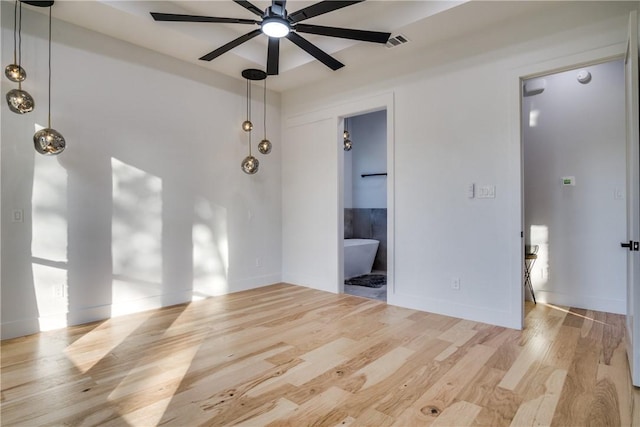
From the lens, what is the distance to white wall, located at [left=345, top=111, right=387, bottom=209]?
6480mm

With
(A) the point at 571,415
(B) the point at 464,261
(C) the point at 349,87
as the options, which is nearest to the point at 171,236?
(C) the point at 349,87

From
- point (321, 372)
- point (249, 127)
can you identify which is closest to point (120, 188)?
point (249, 127)

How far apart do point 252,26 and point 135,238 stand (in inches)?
101

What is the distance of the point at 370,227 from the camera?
21.7 ft

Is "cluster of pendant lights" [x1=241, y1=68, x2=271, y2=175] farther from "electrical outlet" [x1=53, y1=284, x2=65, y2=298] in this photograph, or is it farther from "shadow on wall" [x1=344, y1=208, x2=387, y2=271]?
"shadow on wall" [x1=344, y1=208, x2=387, y2=271]

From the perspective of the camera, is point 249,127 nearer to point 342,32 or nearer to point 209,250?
point 209,250

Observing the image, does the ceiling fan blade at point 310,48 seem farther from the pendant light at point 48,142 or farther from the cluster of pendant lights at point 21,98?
the pendant light at point 48,142

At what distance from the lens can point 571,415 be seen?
179 cm

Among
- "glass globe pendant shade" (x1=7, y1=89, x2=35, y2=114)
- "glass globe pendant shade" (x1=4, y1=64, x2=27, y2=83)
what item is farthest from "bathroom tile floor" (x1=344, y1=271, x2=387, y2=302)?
"glass globe pendant shade" (x1=4, y1=64, x2=27, y2=83)

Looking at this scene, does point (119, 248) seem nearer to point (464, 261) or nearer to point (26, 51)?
point (26, 51)

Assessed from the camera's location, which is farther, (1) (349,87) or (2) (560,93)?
(1) (349,87)

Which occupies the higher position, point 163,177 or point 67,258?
point 163,177

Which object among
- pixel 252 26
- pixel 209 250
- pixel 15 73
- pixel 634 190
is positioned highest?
pixel 252 26

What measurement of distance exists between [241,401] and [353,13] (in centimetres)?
341
